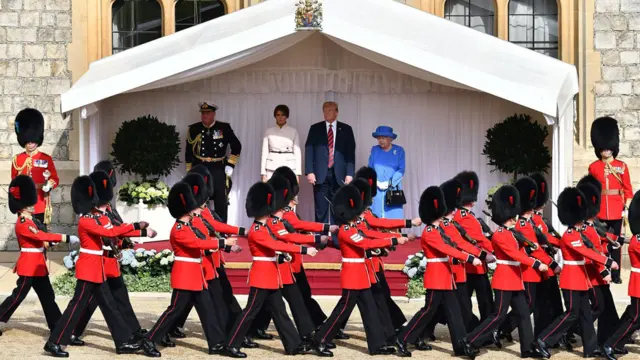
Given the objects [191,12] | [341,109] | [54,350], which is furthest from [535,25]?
[54,350]

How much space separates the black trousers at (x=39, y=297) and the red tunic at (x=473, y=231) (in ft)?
9.99

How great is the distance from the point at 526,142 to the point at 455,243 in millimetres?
3933

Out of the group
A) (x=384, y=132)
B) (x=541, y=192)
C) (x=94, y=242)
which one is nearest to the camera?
(x=94, y=242)

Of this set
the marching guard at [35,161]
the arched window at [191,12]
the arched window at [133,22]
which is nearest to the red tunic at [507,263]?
the marching guard at [35,161]

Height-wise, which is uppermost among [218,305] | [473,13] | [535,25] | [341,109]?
[473,13]

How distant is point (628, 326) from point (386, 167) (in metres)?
4.27

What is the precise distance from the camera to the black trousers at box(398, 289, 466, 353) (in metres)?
9.53

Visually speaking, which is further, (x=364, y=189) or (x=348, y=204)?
(x=364, y=189)

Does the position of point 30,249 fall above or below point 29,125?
below

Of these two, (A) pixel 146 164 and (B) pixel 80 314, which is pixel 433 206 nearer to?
(B) pixel 80 314

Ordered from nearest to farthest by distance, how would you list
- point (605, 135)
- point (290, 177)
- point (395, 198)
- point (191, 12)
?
1. point (290, 177)
2. point (605, 135)
3. point (395, 198)
4. point (191, 12)

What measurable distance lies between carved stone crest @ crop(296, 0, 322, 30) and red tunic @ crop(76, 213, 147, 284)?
3507mm

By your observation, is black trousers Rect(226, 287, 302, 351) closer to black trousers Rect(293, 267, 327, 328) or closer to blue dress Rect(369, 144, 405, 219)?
black trousers Rect(293, 267, 327, 328)

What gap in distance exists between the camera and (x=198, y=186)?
9.91 meters
